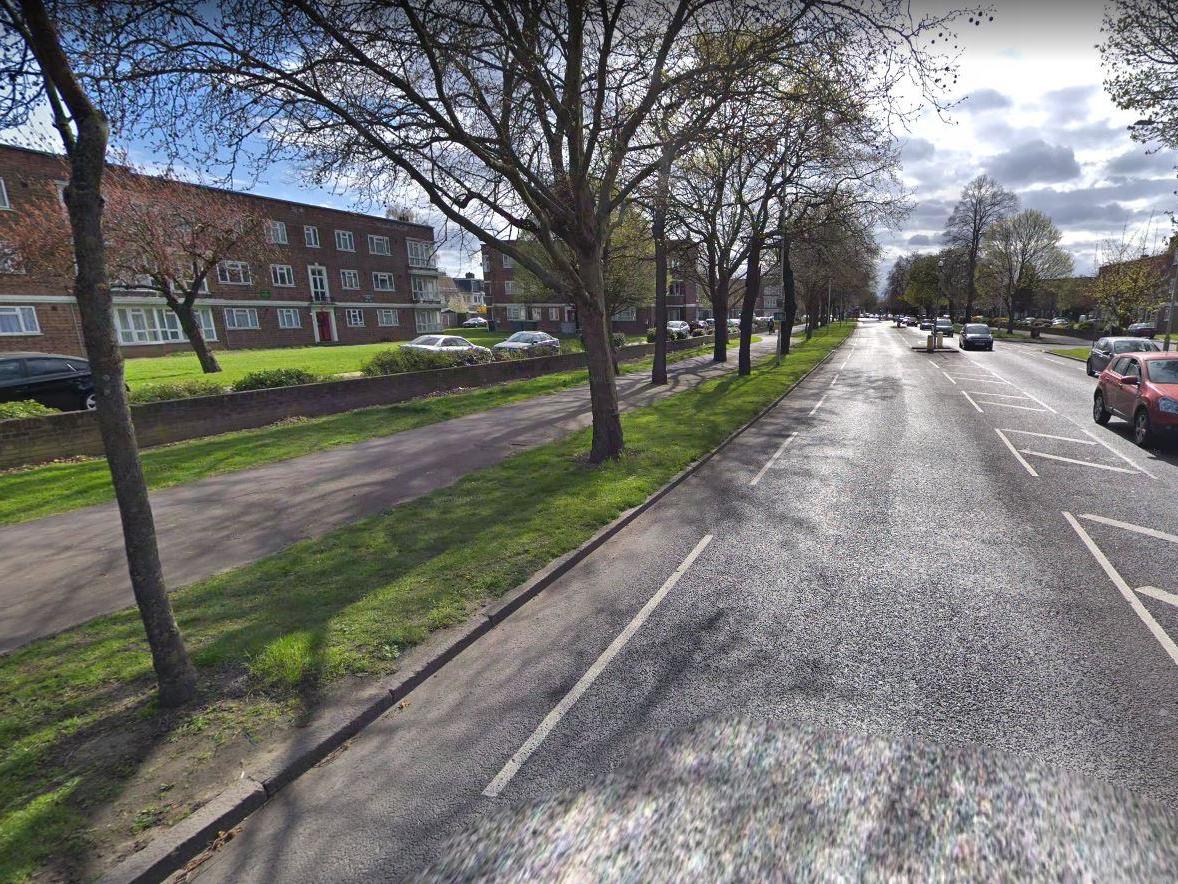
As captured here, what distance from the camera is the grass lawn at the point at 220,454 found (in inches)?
321

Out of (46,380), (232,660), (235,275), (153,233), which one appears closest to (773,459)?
(232,660)

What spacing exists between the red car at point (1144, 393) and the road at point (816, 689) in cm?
293

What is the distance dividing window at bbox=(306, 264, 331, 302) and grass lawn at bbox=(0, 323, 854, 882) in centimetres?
4284

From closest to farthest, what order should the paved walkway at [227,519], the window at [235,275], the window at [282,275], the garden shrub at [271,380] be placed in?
1. the paved walkway at [227,519]
2. the garden shrub at [271,380]
3. the window at [235,275]
4. the window at [282,275]

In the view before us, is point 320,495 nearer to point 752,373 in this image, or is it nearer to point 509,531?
point 509,531

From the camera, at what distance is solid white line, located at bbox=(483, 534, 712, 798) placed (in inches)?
125

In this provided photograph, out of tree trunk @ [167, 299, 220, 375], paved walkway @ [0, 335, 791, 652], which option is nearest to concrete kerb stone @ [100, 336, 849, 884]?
paved walkway @ [0, 335, 791, 652]

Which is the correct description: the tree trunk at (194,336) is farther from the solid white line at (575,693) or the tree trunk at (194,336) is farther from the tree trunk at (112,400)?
the solid white line at (575,693)

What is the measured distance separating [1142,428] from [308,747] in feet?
44.0

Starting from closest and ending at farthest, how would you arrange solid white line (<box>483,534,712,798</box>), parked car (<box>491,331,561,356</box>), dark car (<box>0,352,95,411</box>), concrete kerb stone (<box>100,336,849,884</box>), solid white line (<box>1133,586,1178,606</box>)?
concrete kerb stone (<box>100,336,849,884</box>) → solid white line (<box>483,534,712,798</box>) → solid white line (<box>1133,586,1178,606</box>) → dark car (<box>0,352,95,411</box>) → parked car (<box>491,331,561,356</box>)

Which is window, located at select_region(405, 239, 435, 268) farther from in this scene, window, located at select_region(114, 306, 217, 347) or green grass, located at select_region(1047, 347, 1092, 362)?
green grass, located at select_region(1047, 347, 1092, 362)

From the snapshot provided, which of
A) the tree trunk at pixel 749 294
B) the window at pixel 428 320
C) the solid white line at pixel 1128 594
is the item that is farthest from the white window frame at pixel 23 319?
the solid white line at pixel 1128 594

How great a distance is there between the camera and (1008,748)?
10.6 feet

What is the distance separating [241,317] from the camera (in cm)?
4006
